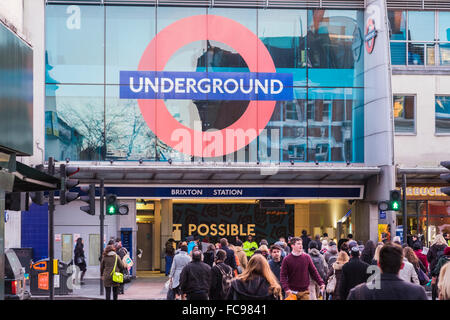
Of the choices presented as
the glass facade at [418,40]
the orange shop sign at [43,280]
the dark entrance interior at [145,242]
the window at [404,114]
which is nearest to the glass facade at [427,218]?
the window at [404,114]

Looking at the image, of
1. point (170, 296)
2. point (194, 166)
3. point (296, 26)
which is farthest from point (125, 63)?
point (170, 296)

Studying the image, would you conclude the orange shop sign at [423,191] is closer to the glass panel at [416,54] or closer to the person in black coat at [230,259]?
the glass panel at [416,54]

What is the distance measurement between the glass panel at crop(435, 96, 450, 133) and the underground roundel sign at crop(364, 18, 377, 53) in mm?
3700

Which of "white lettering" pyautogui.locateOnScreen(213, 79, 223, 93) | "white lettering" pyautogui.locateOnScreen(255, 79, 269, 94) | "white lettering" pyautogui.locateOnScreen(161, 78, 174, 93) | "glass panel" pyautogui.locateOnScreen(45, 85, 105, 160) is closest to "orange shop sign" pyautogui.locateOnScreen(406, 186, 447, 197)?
"white lettering" pyautogui.locateOnScreen(255, 79, 269, 94)

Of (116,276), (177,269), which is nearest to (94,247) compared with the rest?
(116,276)

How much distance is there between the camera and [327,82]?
31.1 m

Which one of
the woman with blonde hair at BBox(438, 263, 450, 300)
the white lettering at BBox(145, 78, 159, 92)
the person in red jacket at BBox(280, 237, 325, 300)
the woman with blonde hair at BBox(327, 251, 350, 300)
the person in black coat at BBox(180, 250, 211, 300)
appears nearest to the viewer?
the woman with blonde hair at BBox(438, 263, 450, 300)

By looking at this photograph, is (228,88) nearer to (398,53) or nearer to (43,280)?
(398,53)

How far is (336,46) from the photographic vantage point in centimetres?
3127

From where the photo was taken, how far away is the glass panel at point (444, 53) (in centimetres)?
3139

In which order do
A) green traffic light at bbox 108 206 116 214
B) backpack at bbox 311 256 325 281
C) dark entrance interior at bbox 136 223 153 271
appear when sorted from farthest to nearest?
dark entrance interior at bbox 136 223 153 271
green traffic light at bbox 108 206 116 214
backpack at bbox 311 256 325 281

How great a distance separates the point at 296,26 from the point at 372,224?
355 inches

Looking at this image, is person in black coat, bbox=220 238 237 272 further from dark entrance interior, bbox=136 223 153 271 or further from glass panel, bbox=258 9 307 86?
dark entrance interior, bbox=136 223 153 271

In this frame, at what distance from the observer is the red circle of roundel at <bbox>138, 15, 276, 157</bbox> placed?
30281 mm
